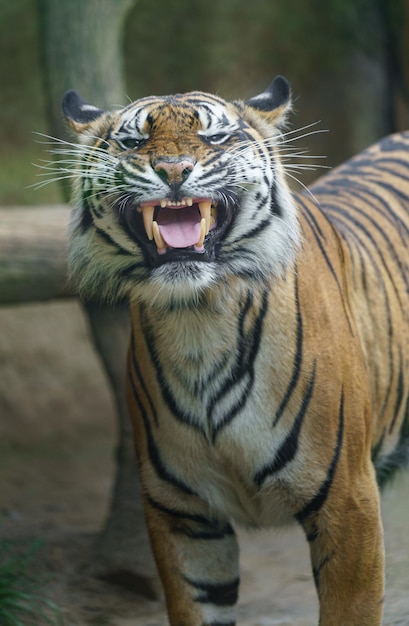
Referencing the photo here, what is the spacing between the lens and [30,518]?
5.45 m

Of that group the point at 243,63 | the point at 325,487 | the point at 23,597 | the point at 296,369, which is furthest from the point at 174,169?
the point at 243,63

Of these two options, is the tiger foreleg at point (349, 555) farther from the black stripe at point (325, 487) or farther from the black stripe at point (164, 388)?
the black stripe at point (164, 388)

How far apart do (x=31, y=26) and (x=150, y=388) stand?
5.71m

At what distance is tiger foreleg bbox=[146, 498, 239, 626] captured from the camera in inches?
124

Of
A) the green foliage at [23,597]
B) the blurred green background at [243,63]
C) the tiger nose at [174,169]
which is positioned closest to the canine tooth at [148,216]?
the tiger nose at [174,169]

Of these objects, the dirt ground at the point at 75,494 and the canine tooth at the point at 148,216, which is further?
the dirt ground at the point at 75,494

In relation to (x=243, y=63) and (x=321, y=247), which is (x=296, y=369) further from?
(x=243, y=63)

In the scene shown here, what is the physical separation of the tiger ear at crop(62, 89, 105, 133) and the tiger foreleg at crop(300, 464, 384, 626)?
1.29m

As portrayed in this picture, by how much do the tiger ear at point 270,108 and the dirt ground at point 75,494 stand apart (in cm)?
129

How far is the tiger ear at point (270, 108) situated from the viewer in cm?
309

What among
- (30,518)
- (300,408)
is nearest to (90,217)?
(300,408)

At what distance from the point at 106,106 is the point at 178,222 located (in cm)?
202

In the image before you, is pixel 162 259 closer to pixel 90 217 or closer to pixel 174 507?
pixel 90 217

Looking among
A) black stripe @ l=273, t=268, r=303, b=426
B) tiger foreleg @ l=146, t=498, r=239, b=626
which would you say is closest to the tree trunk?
tiger foreleg @ l=146, t=498, r=239, b=626
